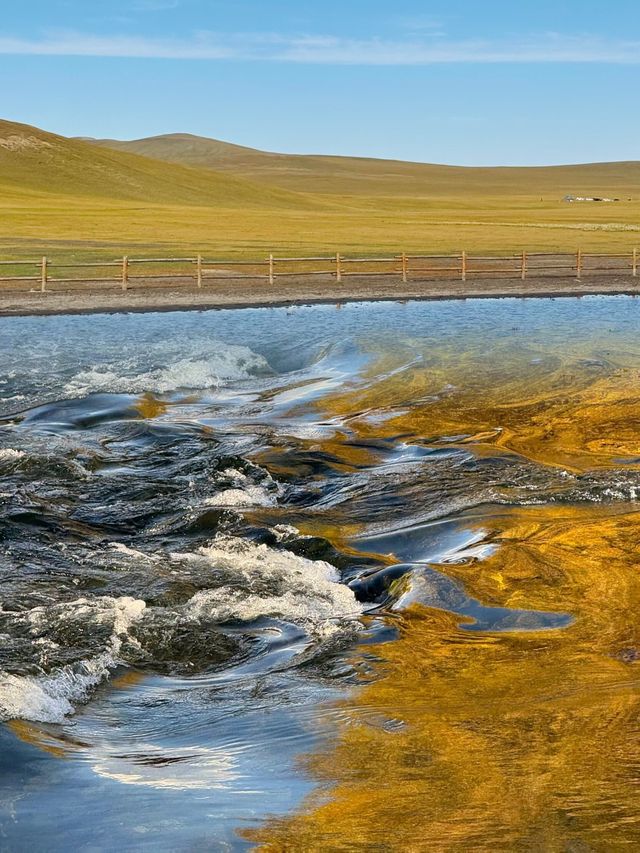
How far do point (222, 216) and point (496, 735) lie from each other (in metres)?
86.4

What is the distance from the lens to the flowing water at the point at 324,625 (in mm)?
6469

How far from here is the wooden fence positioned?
4462 cm

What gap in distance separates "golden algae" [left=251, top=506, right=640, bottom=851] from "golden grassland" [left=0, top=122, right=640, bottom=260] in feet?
161

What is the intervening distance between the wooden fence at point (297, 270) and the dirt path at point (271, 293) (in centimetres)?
53

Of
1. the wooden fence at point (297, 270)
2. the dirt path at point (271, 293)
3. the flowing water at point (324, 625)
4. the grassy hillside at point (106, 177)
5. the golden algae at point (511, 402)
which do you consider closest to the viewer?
the flowing water at point (324, 625)

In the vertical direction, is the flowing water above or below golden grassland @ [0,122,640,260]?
below

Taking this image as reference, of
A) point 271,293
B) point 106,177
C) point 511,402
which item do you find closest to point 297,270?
point 271,293

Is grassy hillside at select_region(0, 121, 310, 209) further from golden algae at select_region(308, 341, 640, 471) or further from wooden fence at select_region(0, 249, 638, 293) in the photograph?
golden algae at select_region(308, 341, 640, 471)

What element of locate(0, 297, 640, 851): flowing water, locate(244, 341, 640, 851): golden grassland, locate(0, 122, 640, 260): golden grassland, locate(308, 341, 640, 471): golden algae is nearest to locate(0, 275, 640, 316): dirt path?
locate(308, 341, 640, 471): golden algae

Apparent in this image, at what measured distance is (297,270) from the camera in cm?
5128

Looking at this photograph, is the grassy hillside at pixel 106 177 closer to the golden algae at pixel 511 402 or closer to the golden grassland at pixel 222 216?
the golden grassland at pixel 222 216

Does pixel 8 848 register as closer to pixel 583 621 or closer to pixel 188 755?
pixel 188 755

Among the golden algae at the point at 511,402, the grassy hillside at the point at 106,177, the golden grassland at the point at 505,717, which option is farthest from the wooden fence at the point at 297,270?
the grassy hillside at the point at 106,177

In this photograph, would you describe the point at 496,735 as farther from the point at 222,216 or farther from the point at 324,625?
the point at 222,216
